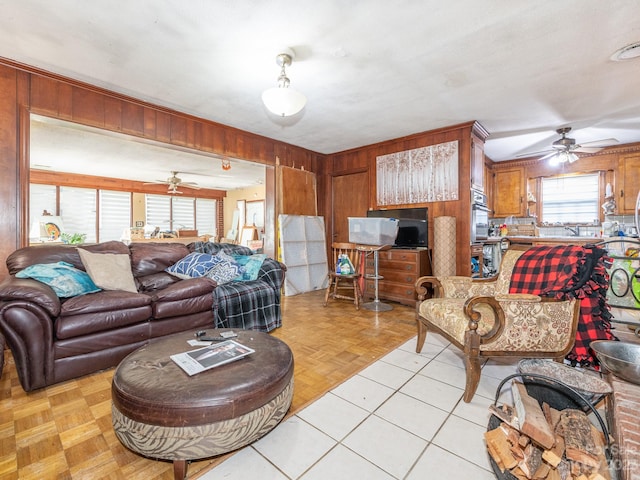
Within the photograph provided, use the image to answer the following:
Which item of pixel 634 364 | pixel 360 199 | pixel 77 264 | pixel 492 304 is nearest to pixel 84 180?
pixel 77 264

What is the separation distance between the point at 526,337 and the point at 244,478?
5.54 feet

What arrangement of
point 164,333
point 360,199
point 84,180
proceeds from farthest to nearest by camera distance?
point 84,180 < point 360,199 < point 164,333

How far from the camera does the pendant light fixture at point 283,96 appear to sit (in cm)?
239

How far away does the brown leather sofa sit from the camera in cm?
183

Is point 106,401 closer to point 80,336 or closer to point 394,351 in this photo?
point 80,336

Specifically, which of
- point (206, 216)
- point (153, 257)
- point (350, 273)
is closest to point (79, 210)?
point (206, 216)

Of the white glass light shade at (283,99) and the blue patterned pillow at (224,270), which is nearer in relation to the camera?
the white glass light shade at (283,99)

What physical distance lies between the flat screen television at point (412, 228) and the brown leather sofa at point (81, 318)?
9.24 ft

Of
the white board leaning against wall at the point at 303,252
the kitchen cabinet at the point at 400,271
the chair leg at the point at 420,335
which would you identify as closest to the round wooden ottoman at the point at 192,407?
the chair leg at the point at 420,335

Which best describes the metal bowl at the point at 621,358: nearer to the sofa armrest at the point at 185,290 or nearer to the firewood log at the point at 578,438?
the firewood log at the point at 578,438

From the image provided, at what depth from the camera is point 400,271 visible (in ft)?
13.0

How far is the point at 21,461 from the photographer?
1.30m

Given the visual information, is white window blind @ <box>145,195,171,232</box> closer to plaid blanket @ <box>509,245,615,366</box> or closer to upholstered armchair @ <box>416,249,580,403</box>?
upholstered armchair @ <box>416,249,580,403</box>

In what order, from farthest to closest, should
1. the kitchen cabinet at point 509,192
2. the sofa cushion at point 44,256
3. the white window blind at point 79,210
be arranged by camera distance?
the white window blind at point 79,210
the kitchen cabinet at point 509,192
the sofa cushion at point 44,256
